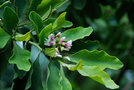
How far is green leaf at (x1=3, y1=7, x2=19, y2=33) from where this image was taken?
1.01 m

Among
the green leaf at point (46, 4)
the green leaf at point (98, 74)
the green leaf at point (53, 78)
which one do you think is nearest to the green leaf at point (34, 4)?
the green leaf at point (46, 4)

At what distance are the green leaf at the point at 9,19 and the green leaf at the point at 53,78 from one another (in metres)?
0.23

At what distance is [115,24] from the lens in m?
2.93

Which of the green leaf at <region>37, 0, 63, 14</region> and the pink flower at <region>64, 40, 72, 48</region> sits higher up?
the green leaf at <region>37, 0, 63, 14</region>

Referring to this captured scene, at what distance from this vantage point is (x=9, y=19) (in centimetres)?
103

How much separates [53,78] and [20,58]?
157 mm

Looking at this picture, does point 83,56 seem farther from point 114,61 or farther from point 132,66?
point 132,66

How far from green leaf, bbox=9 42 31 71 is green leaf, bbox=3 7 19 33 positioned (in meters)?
0.09

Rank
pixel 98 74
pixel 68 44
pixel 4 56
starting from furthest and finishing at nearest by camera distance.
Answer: pixel 4 56
pixel 68 44
pixel 98 74

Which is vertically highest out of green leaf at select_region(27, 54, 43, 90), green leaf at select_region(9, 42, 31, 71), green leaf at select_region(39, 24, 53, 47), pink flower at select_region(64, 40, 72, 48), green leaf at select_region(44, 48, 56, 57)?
green leaf at select_region(39, 24, 53, 47)

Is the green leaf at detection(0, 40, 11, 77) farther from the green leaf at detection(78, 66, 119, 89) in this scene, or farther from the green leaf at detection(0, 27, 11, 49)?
the green leaf at detection(78, 66, 119, 89)

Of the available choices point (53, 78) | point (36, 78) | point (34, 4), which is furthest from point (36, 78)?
point (34, 4)

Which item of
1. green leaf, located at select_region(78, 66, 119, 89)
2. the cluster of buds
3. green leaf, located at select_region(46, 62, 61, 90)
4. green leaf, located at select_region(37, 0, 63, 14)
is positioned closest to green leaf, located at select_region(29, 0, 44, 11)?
green leaf, located at select_region(37, 0, 63, 14)

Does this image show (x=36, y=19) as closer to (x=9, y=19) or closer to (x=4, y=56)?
(x=9, y=19)
